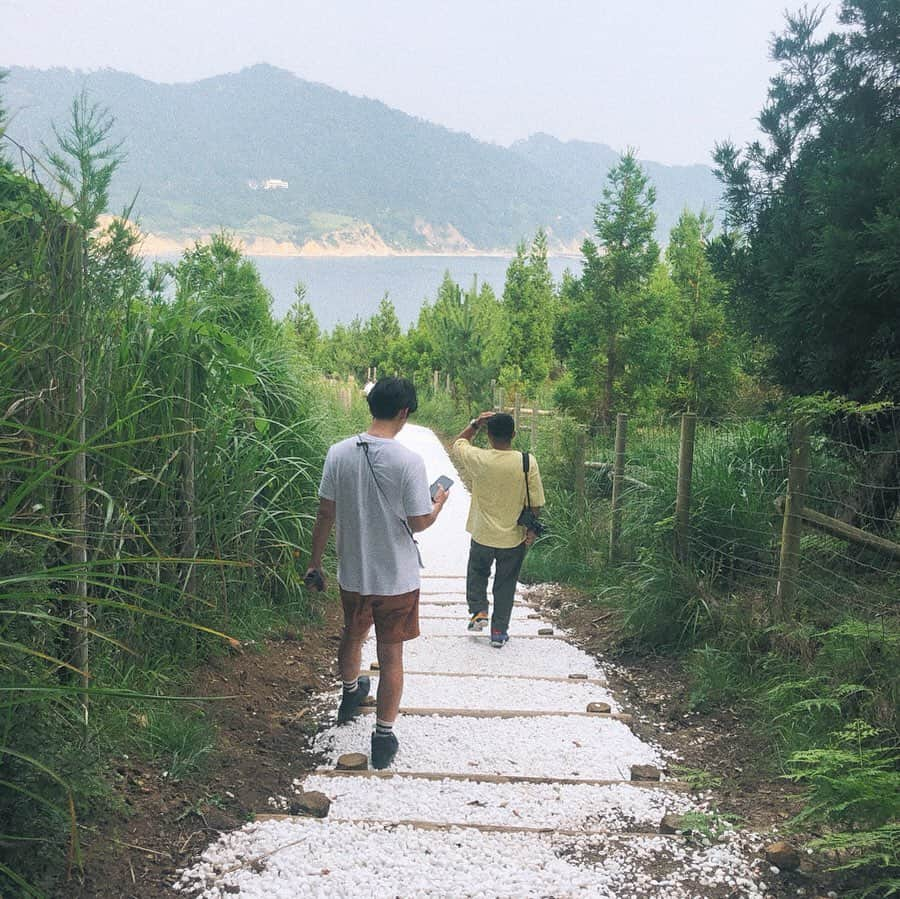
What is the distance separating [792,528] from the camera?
4250 millimetres

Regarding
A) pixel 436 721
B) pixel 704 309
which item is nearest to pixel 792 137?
pixel 436 721

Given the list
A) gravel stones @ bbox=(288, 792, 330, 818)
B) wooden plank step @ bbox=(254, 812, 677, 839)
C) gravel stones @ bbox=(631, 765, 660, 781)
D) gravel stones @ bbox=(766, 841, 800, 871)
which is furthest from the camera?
gravel stones @ bbox=(631, 765, 660, 781)

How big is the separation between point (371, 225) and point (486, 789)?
187898 mm

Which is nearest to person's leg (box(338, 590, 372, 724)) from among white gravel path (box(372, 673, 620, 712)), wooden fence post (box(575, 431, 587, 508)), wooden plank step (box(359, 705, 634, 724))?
wooden plank step (box(359, 705, 634, 724))

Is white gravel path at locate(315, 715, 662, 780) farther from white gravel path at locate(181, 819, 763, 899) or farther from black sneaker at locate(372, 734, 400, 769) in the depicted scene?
white gravel path at locate(181, 819, 763, 899)

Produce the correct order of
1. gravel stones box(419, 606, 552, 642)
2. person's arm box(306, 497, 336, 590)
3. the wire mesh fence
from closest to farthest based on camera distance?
person's arm box(306, 497, 336, 590), the wire mesh fence, gravel stones box(419, 606, 552, 642)

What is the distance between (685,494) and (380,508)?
2374 mm

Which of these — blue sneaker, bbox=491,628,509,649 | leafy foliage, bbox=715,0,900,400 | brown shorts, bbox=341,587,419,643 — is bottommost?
blue sneaker, bbox=491,628,509,649

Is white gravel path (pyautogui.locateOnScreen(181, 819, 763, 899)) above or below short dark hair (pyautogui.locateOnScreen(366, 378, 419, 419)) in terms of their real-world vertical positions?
below

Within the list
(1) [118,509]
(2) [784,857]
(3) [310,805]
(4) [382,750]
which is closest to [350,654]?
(4) [382,750]

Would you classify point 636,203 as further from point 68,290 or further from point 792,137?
point 68,290

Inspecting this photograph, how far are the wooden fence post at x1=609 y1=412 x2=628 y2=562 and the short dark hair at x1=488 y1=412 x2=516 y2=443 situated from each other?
1426 mm

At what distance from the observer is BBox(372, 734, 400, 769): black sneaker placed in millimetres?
3328

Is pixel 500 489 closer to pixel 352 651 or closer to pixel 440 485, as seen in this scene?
pixel 440 485
